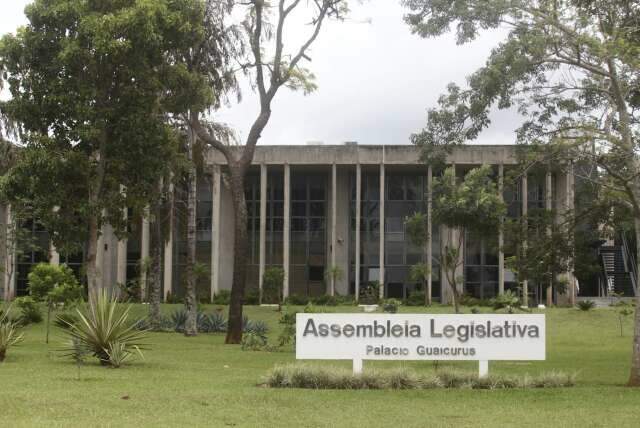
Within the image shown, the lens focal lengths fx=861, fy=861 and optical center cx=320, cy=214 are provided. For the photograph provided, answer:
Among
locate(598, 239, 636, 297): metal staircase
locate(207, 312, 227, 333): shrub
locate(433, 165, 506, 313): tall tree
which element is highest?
locate(433, 165, 506, 313): tall tree

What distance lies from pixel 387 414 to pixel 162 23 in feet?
40.8

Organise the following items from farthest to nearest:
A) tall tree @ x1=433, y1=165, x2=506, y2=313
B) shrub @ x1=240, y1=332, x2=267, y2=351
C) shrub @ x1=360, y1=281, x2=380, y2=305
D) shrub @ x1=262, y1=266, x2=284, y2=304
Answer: shrub @ x1=360, y1=281, x2=380, y2=305 → shrub @ x1=262, y1=266, x2=284, y2=304 → tall tree @ x1=433, y1=165, x2=506, y2=313 → shrub @ x1=240, y1=332, x2=267, y2=351

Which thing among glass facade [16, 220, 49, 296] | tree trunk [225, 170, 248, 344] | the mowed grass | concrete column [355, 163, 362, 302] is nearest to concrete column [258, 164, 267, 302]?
concrete column [355, 163, 362, 302]

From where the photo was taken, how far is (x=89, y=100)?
20.6 m

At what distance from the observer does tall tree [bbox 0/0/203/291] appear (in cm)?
1978

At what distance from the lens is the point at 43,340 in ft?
78.1

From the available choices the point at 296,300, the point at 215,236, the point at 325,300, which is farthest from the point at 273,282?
the point at 215,236

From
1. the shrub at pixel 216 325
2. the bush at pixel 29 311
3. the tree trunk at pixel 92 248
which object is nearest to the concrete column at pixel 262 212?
the shrub at pixel 216 325

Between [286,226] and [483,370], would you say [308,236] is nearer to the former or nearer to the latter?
[286,226]

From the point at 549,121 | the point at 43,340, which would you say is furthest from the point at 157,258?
the point at 549,121

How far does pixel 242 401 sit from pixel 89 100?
1124cm

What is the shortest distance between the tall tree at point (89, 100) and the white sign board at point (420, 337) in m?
8.59

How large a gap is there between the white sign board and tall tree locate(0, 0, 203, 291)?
859cm

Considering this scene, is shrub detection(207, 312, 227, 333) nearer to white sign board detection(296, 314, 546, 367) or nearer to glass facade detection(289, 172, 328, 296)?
white sign board detection(296, 314, 546, 367)
